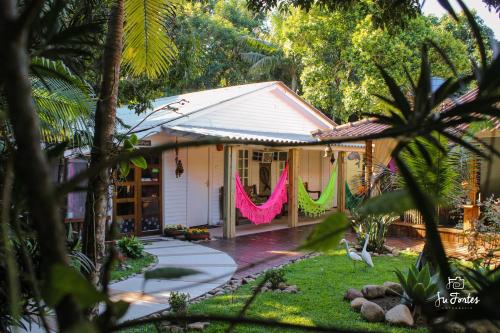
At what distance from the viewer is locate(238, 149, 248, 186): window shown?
1127 cm

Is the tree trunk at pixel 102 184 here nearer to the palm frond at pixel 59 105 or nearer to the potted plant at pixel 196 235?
the palm frond at pixel 59 105

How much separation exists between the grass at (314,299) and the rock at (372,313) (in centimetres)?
7

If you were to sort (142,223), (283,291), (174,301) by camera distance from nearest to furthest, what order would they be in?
(174,301), (283,291), (142,223)

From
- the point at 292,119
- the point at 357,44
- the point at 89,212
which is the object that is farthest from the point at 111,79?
the point at 357,44

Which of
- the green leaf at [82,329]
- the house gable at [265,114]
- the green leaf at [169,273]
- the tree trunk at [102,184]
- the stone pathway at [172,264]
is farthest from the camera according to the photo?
the house gable at [265,114]

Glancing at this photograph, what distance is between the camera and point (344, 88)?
13.7 metres

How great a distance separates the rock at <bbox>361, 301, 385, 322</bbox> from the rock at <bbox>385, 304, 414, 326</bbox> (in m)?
0.07

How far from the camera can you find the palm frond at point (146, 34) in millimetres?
3264

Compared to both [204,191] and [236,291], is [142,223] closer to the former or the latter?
[204,191]

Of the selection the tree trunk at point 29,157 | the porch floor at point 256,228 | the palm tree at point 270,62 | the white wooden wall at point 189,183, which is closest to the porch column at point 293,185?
the porch floor at point 256,228

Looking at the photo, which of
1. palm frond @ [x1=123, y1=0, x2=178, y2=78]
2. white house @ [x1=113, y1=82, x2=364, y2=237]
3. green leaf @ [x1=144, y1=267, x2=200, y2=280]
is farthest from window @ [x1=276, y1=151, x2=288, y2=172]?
green leaf @ [x1=144, y1=267, x2=200, y2=280]

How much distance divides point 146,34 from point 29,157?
127 inches

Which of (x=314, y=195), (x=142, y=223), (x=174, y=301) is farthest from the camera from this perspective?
(x=314, y=195)

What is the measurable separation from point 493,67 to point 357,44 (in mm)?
→ 12318
